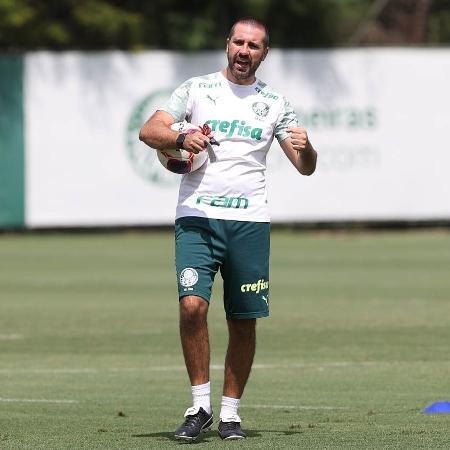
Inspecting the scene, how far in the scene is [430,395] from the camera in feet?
34.7

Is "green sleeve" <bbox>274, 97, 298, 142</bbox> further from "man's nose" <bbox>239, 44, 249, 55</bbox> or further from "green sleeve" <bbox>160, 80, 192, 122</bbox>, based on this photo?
"green sleeve" <bbox>160, 80, 192, 122</bbox>

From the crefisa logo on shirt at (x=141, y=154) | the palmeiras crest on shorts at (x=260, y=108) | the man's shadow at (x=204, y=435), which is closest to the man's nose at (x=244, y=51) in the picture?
the palmeiras crest on shorts at (x=260, y=108)

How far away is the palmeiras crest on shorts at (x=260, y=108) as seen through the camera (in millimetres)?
8754

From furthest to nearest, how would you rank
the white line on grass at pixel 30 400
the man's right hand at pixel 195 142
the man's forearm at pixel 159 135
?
the white line on grass at pixel 30 400
the man's forearm at pixel 159 135
the man's right hand at pixel 195 142

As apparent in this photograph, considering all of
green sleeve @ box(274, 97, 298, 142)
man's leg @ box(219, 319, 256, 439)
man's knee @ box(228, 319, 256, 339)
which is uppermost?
green sleeve @ box(274, 97, 298, 142)

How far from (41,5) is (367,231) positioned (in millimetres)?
7966

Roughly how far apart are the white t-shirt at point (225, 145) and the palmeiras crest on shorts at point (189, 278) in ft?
1.08

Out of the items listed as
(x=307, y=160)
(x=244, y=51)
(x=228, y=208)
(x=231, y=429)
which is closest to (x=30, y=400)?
(x=231, y=429)

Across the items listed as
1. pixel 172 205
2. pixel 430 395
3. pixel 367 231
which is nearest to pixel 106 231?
pixel 172 205

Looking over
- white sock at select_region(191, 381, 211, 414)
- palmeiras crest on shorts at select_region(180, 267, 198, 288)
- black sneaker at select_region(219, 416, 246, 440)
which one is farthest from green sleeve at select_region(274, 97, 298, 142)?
black sneaker at select_region(219, 416, 246, 440)

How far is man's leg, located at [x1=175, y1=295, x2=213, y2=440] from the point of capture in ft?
28.1

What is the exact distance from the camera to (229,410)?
28.6ft

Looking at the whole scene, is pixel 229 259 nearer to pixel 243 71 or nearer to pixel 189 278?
pixel 189 278

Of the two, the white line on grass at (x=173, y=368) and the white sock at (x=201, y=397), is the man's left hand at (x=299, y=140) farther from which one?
the white line on grass at (x=173, y=368)
